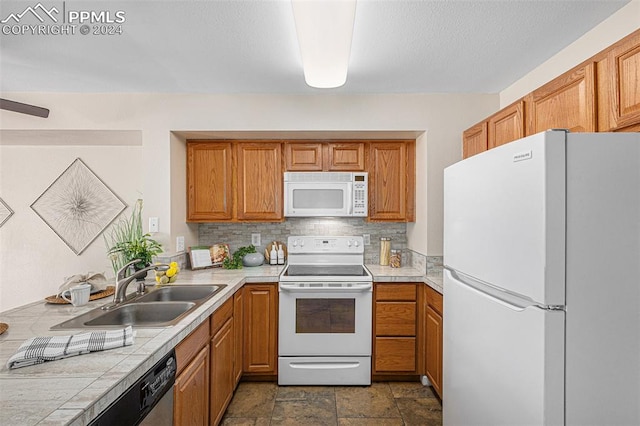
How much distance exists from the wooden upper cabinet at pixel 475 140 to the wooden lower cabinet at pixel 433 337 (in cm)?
106

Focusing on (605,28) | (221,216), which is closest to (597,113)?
(605,28)

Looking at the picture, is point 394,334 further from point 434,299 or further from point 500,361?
point 500,361

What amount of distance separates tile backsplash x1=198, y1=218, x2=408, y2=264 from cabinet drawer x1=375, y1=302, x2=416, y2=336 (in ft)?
2.37

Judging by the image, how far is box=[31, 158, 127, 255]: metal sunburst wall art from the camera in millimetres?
3295

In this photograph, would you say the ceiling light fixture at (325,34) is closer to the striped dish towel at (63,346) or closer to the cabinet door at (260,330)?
the striped dish towel at (63,346)

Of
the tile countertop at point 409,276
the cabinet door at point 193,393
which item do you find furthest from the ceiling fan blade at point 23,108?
the tile countertop at point 409,276

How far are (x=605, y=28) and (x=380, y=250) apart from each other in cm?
225

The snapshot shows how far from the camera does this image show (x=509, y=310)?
1237mm

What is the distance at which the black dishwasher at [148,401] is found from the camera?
101 cm

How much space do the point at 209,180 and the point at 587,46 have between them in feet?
9.37

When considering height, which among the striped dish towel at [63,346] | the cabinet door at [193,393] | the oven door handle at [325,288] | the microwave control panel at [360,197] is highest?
the microwave control panel at [360,197]

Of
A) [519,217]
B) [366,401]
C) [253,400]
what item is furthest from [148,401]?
[366,401]

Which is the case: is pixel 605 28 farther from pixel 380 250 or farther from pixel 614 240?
pixel 380 250

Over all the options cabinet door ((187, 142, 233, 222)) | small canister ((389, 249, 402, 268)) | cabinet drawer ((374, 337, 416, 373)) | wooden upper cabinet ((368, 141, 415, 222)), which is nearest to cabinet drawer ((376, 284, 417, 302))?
cabinet drawer ((374, 337, 416, 373))
